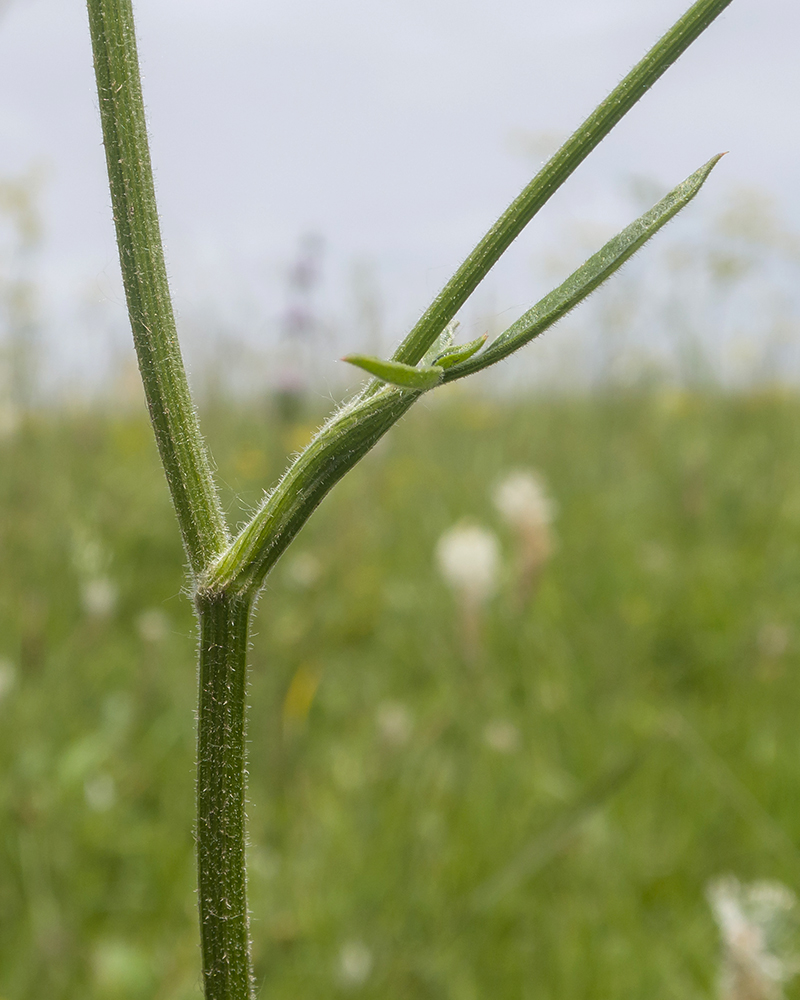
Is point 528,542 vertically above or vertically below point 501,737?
above

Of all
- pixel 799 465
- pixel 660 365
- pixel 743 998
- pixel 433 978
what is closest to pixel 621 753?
pixel 433 978

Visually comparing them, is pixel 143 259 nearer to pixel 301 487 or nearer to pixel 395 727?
pixel 301 487

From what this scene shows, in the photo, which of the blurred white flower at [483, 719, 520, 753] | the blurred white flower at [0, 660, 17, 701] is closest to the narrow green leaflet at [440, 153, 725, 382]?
the blurred white flower at [483, 719, 520, 753]

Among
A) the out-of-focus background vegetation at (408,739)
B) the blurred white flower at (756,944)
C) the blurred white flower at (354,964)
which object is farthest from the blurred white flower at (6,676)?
the blurred white flower at (756,944)

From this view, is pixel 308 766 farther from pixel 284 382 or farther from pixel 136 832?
pixel 284 382

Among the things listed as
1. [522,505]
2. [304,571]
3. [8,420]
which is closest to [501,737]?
[522,505]

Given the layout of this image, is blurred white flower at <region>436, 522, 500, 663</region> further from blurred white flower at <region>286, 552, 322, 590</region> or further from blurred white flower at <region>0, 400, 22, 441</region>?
blurred white flower at <region>0, 400, 22, 441</region>

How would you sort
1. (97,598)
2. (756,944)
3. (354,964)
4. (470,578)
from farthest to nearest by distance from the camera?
(470,578), (97,598), (354,964), (756,944)
